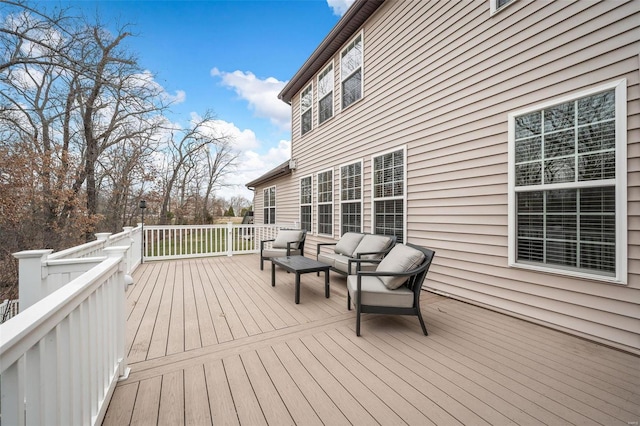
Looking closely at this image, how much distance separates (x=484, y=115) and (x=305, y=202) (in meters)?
5.27

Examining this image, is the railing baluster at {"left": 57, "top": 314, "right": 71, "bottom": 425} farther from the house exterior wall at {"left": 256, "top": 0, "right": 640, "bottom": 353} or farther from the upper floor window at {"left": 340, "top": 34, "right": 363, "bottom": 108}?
the upper floor window at {"left": 340, "top": 34, "right": 363, "bottom": 108}

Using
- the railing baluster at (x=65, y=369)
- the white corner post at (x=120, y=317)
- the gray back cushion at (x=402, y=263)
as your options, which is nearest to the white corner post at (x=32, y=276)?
the white corner post at (x=120, y=317)

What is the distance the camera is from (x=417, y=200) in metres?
4.20

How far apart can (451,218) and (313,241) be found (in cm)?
430

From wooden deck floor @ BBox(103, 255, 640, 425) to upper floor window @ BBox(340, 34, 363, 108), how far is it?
15.2ft

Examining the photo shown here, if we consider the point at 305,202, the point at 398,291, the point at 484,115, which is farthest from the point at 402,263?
the point at 305,202

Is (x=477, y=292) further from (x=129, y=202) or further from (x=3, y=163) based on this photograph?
(x=129, y=202)

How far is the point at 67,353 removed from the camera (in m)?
1.12

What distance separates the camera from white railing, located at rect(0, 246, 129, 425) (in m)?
0.76

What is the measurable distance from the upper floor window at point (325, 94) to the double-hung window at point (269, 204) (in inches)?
170

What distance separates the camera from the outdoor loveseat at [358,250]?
13.0ft

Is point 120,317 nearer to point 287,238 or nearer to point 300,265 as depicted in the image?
point 300,265

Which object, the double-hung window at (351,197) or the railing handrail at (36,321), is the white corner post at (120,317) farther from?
the double-hung window at (351,197)

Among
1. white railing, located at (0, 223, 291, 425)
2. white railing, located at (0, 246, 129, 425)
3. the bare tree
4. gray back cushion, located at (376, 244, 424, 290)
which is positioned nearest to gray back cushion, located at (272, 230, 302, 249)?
gray back cushion, located at (376, 244, 424, 290)
